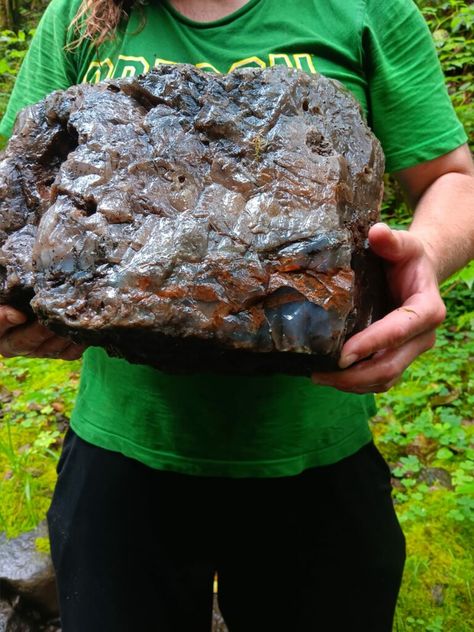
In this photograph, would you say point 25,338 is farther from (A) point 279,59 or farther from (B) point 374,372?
(A) point 279,59

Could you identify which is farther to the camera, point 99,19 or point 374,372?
point 99,19

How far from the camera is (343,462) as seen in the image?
1.54 m

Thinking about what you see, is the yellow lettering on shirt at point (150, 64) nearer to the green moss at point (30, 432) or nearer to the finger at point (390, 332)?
the finger at point (390, 332)

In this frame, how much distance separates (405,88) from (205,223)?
717 mm

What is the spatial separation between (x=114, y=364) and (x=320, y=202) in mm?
743

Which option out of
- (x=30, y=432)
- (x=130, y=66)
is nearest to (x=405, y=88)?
(x=130, y=66)

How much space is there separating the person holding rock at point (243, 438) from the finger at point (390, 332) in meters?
0.33

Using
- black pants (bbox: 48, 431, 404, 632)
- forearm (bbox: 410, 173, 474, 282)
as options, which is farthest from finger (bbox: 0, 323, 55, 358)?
forearm (bbox: 410, 173, 474, 282)

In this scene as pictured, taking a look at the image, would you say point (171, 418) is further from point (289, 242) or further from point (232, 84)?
point (232, 84)

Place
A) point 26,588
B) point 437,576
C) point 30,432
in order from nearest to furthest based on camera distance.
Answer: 1. point 437,576
2. point 26,588
3. point 30,432

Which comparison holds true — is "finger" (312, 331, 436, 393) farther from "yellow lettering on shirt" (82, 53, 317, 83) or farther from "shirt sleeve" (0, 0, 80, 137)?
"shirt sleeve" (0, 0, 80, 137)

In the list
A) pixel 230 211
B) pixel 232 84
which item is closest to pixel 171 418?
pixel 230 211

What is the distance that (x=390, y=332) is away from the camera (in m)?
1.04

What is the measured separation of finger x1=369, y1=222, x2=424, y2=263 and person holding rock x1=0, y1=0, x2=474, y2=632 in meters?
0.26
